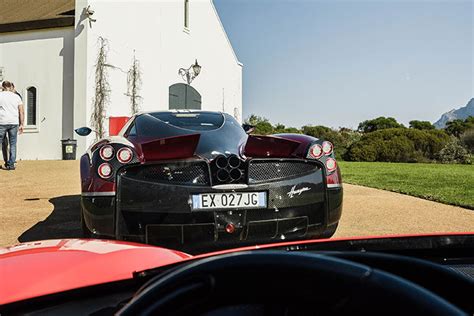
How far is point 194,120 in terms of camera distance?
4.24m

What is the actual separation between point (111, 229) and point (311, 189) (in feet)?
4.51

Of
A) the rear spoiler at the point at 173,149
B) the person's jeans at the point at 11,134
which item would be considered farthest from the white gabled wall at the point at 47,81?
the rear spoiler at the point at 173,149

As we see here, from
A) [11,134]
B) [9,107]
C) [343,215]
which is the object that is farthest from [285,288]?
[11,134]

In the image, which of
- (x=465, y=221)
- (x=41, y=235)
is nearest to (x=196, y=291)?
(x=41, y=235)

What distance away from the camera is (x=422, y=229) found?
197 inches

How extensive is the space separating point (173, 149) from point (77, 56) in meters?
13.2

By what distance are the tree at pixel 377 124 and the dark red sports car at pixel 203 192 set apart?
3033cm

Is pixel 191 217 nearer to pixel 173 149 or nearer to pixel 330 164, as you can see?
pixel 173 149

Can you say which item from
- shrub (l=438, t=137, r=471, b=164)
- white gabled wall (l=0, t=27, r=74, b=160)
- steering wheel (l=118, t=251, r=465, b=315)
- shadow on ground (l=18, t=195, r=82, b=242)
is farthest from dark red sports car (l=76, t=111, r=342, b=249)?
shrub (l=438, t=137, r=471, b=164)

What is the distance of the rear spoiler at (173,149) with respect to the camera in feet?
10.2

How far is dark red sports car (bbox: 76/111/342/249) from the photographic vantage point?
3023mm

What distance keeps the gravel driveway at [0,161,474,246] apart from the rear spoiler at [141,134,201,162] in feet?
5.57

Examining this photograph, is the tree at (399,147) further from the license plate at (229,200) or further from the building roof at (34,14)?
the license plate at (229,200)

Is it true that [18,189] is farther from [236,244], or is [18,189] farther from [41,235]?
[236,244]
